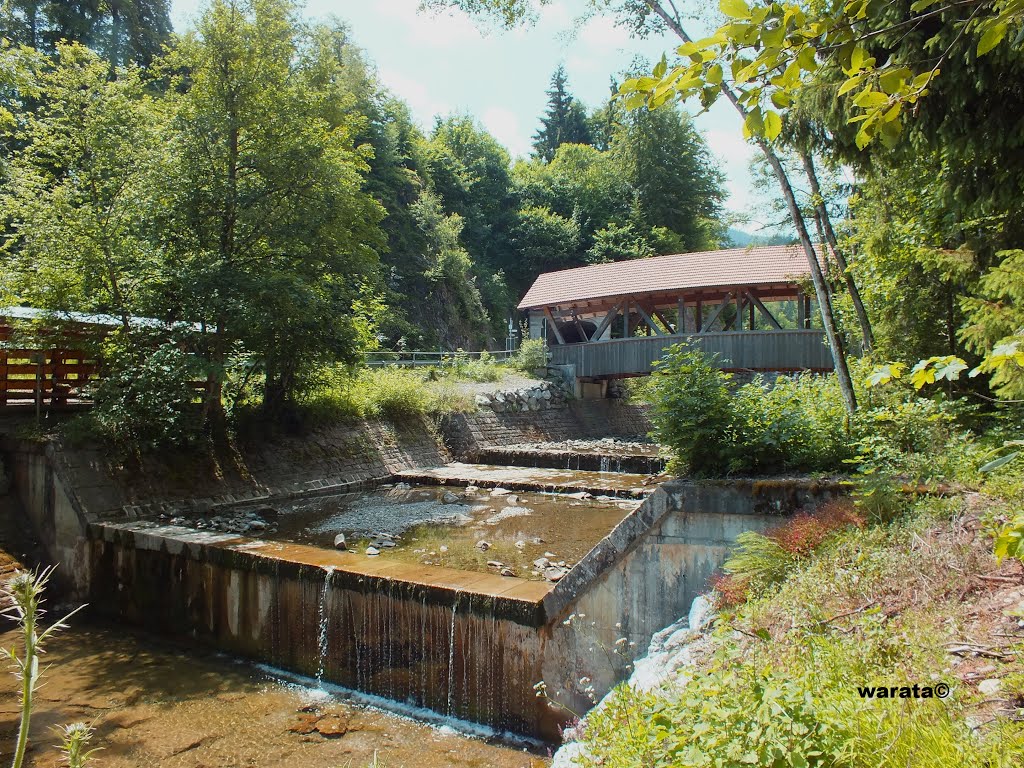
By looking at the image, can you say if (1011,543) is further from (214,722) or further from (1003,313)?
(214,722)

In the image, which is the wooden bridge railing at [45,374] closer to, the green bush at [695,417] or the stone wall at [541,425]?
the stone wall at [541,425]

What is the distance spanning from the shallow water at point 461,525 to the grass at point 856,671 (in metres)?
3.61

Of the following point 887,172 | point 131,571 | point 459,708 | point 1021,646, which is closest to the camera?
point 1021,646

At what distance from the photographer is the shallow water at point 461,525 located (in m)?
8.06

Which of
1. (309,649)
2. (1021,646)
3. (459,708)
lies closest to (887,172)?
(1021,646)

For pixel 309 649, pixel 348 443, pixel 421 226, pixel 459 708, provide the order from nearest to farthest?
pixel 459 708
pixel 309 649
pixel 348 443
pixel 421 226

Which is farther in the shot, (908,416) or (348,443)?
(348,443)

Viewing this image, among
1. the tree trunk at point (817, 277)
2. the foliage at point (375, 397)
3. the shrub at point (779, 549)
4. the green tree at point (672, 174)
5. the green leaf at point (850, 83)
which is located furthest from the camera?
the green tree at point (672, 174)

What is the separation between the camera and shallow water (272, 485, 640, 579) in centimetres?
806

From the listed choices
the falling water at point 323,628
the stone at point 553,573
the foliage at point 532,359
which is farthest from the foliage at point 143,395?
the foliage at point 532,359

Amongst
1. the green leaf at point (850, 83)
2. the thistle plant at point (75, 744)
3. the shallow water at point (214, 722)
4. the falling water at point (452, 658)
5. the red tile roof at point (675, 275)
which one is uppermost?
the red tile roof at point (675, 275)

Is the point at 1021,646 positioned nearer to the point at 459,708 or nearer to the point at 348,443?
the point at 459,708

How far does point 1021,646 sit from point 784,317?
126 ft

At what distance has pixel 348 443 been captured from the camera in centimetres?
1354
